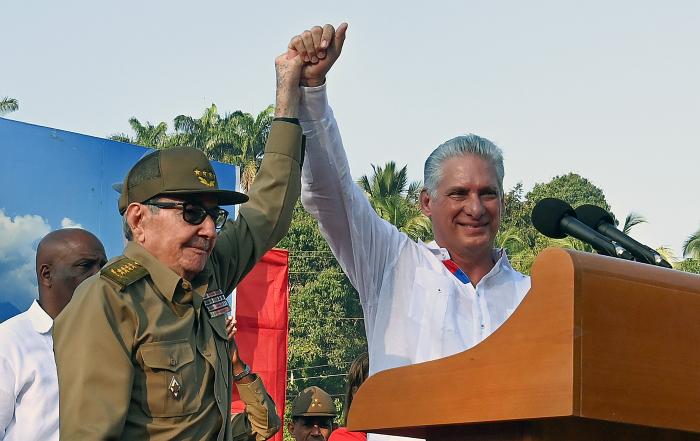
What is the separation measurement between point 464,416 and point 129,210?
162 centimetres

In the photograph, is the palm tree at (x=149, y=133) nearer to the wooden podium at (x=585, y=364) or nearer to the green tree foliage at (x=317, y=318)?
the green tree foliage at (x=317, y=318)

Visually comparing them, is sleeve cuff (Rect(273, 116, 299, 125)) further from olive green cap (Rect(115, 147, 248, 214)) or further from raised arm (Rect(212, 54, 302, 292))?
olive green cap (Rect(115, 147, 248, 214))

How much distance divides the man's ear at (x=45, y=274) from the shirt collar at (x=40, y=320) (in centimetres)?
22

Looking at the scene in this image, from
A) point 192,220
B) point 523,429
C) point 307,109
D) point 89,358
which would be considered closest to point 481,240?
point 307,109

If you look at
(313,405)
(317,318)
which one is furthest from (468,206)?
(317,318)

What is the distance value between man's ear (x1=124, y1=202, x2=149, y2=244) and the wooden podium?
142 cm

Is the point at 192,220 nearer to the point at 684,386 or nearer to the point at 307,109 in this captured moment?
the point at 307,109

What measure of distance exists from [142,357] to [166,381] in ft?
0.33

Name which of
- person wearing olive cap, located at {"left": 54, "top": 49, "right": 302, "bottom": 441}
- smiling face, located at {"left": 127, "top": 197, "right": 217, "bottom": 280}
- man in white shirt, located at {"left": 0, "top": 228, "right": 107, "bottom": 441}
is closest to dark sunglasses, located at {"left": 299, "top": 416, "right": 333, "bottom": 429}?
man in white shirt, located at {"left": 0, "top": 228, "right": 107, "bottom": 441}

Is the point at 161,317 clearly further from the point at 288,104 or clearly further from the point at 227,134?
the point at 227,134

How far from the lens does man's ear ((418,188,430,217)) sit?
458 cm

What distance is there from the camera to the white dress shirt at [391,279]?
166 inches

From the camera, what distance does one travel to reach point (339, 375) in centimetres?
4388

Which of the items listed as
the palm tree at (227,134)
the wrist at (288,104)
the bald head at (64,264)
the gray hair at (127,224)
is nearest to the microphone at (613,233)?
the wrist at (288,104)
